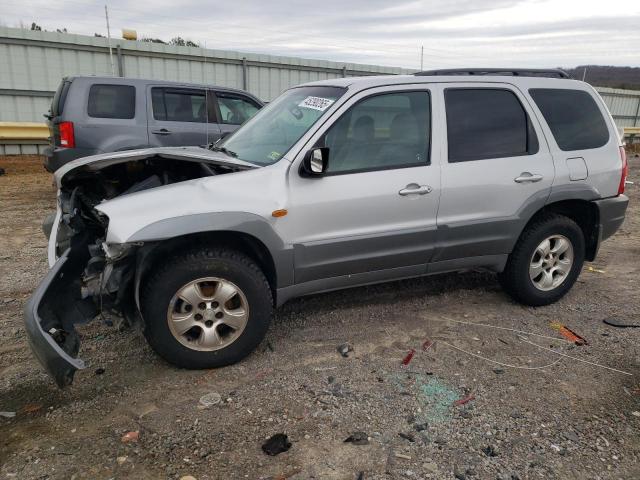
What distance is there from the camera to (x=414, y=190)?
374 centimetres

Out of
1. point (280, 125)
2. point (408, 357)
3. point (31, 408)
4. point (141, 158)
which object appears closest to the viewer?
point (31, 408)

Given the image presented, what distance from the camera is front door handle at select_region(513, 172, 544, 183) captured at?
4109 millimetres

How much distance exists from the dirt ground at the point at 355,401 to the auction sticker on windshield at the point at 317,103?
1.70m

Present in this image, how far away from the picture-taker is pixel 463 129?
3.98 metres

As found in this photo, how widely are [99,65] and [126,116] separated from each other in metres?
6.45

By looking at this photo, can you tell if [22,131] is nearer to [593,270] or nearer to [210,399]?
[210,399]

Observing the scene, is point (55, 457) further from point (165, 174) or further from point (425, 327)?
point (425, 327)

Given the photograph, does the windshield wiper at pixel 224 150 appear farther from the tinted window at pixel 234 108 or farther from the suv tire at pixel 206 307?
the tinted window at pixel 234 108

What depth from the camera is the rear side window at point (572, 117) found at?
14.2 feet

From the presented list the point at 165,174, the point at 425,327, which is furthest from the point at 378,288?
the point at 165,174

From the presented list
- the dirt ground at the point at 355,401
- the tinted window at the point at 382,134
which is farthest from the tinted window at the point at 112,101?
the tinted window at the point at 382,134

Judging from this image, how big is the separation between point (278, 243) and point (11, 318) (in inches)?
94.1

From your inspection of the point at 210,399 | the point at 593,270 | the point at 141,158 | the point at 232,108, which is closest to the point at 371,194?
the point at 141,158

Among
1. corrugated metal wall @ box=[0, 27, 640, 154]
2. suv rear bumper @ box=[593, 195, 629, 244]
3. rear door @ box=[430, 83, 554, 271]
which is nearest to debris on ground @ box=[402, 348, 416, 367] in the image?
rear door @ box=[430, 83, 554, 271]
